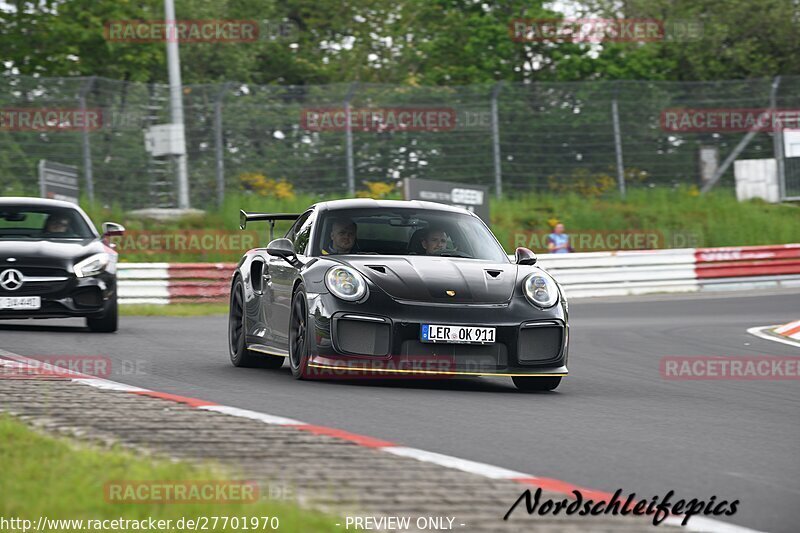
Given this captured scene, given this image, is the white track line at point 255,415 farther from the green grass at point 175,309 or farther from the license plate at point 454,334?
the green grass at point 175,309

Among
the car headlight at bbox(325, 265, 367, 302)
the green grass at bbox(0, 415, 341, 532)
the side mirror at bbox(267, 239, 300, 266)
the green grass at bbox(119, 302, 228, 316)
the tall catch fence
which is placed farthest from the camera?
the tall catch fence

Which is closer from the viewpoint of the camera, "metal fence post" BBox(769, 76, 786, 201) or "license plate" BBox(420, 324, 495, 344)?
"license plate" BBox(420, 324, 495, 344)

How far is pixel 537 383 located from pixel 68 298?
19.8 ft

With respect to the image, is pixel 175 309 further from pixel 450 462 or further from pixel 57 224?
pixel 450 462

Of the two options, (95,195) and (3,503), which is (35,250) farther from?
(95,195)

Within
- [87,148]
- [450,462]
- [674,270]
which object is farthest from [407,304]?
[674,270]

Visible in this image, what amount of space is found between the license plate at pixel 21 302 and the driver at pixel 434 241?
5.15m

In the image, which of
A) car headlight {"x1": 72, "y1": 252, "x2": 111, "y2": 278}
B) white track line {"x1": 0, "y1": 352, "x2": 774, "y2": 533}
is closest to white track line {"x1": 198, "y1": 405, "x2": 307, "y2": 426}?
white track line {"x1": 0, "y1": 352, "x2": 774, "y2": 533}

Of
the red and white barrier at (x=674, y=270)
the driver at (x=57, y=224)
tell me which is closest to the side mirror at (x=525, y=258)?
the driver at (x=57, y=224)

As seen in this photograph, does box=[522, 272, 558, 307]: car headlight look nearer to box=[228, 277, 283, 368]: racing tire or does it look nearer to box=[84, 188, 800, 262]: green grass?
box=[228, 277, 283, 368]: racing tire

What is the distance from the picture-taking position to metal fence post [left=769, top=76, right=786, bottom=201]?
96.8 ft

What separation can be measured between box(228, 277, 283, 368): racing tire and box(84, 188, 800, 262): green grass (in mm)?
15545

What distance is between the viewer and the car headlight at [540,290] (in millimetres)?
9250

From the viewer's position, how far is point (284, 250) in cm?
986
